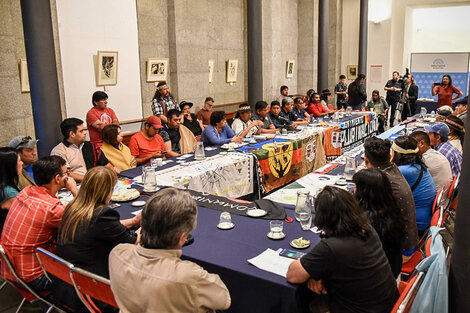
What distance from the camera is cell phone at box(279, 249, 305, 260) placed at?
2.35 meters

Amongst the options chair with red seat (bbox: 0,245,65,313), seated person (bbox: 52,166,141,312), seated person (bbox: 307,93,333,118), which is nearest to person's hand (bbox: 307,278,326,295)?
seated person (bbox: 52,166,141,312)

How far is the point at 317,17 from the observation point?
14305 millimetres

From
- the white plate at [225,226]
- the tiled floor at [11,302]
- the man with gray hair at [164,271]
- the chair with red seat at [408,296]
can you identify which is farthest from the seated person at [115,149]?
the chair with red seat at [408,296]

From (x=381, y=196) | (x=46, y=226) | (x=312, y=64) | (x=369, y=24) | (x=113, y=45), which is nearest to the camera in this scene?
(x=381, y=196)

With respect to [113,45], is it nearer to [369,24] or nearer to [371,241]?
[371,241]

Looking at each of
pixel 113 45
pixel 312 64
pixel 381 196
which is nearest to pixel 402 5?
pixel 312 64

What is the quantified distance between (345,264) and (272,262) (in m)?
0.48

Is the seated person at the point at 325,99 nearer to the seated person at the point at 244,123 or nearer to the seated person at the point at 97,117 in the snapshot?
the seated person at the point at 244,123

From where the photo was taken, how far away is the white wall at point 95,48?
6.50 metres

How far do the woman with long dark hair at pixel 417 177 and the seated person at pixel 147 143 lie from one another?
2886 mm

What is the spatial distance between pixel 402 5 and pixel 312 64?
4.05m

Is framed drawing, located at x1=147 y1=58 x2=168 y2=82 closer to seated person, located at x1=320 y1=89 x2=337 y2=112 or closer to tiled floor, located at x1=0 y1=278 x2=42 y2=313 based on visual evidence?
seated person, located at x1=320 y1=89 x2=337 y2=112

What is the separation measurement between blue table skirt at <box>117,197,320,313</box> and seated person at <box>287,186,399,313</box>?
10 centimetres

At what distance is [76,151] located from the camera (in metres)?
4.34
